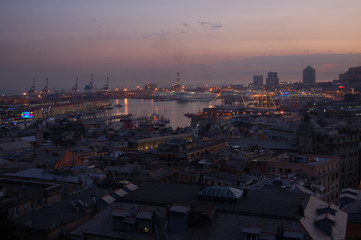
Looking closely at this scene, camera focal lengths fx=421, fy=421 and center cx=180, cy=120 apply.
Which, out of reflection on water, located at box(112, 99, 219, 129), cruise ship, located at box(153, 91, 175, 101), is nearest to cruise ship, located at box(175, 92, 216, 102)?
cruise ship, located at box(153, 91, 175, 101)

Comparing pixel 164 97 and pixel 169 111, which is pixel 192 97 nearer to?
pixel 164 97

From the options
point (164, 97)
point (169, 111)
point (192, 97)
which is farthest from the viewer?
point (164, 97)

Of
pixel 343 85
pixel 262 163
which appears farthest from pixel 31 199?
pixel 343 85

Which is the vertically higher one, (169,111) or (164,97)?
(164,97)

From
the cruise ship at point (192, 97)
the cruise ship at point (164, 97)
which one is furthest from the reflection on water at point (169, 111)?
the cruise ship at point (164, 97)

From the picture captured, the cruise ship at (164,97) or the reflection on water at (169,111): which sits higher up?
the cruise ship at (164,97)

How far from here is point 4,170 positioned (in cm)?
794

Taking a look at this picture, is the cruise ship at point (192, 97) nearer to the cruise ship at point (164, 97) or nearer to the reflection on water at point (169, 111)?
the cruise ship at point (164, 97)

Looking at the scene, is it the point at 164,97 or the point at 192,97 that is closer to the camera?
the point at 192,97

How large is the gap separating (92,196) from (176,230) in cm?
163

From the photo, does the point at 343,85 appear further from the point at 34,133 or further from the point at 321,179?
the point at 321,179

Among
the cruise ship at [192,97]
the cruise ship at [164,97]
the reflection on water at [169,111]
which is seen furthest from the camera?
the cruise ship at [164,97]

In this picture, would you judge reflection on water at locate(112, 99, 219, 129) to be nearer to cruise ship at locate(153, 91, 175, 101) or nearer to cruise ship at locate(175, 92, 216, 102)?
cruise ship at locate(175, 92, 216, 102)

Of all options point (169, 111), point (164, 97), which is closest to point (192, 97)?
point (164, 97)
